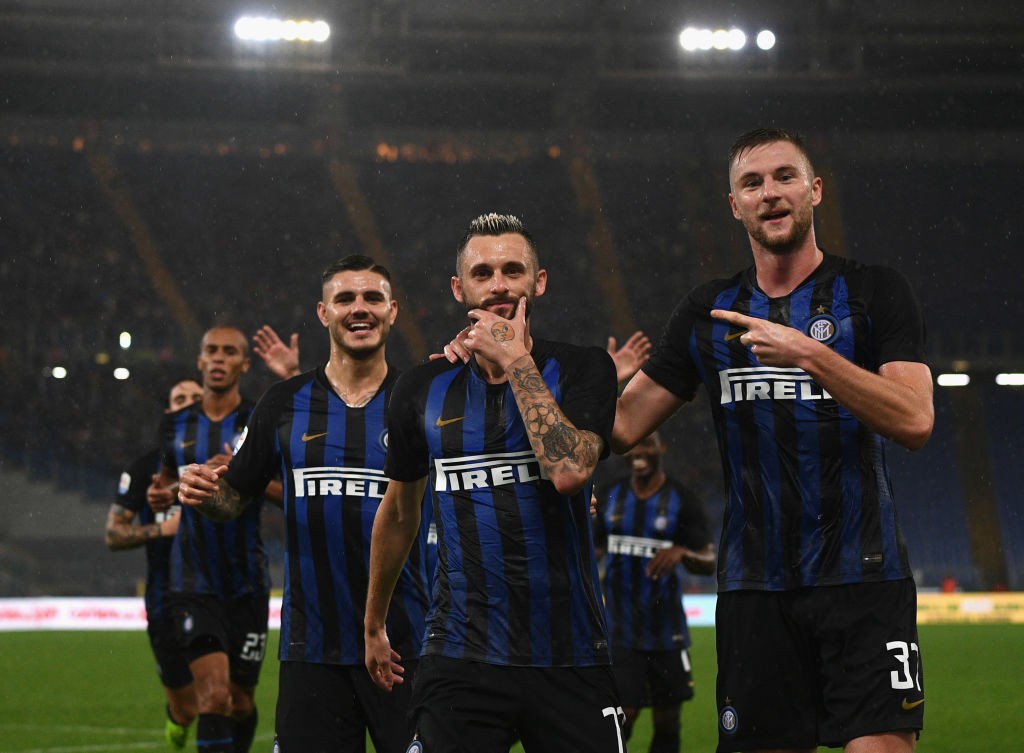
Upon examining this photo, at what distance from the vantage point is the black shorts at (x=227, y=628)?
6773 mm

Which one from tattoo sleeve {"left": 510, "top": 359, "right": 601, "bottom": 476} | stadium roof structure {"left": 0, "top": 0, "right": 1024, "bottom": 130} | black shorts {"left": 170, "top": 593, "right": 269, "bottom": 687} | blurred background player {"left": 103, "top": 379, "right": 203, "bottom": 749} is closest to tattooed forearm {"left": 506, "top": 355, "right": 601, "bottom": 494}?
tattoo sleeve {"left": 510, "top": 359, "right": 601, "bottom": 476}

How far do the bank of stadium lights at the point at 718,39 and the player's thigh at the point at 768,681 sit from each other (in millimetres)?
25218

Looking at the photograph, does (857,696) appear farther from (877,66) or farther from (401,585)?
(877,66)

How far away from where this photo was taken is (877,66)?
91.6ft

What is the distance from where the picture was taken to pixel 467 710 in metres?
3.17

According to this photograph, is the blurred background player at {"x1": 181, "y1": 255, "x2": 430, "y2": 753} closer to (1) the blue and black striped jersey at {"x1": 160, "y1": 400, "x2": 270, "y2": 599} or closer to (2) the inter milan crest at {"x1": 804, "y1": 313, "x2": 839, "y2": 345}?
(2) the inter milan crest at {"x1": 804, "y1": 313, "x2": 839, "y2": 345}

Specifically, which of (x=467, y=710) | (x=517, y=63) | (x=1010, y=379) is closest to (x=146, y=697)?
(x=467, y=710)

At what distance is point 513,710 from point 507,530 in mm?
462

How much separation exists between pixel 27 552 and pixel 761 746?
24.0 meters

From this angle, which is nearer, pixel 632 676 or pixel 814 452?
pixel 814 452

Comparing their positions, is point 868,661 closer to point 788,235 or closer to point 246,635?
point 788,235

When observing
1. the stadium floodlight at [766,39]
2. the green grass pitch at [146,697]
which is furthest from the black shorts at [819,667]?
the stadium floodlight at [766,39]

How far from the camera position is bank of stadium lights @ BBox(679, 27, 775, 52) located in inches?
1067

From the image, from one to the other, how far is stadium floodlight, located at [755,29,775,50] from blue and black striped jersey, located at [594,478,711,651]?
2056 centimetres
